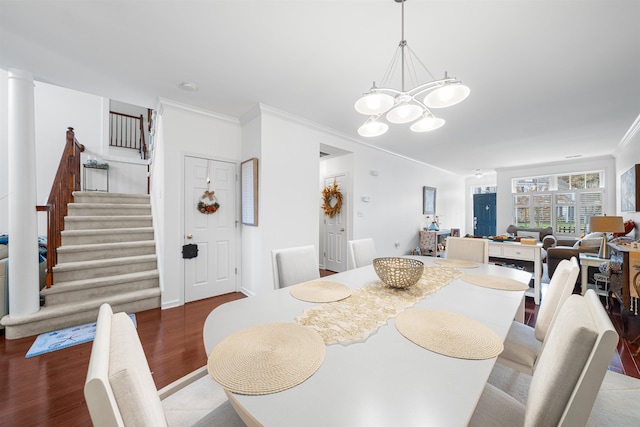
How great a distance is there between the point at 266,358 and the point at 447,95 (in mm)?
1628

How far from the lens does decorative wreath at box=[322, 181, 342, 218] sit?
462cm

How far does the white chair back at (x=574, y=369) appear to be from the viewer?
551mm

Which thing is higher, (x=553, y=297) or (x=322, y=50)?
(x=322, y=50)

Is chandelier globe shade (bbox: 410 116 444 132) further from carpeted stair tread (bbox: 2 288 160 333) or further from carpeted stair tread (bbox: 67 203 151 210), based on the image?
carpeted stair tread (bbox: 67 203 151 210)

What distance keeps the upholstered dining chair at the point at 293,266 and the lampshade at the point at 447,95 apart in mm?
1394

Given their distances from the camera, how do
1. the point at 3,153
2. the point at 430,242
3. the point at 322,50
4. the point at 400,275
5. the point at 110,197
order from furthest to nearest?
the point at 430,242 → the point at 110,197 → the point at 3,153 → the point at 322,50 → the point at 400,275

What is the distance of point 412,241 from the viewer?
6.05 meters

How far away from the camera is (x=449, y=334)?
3.11ft

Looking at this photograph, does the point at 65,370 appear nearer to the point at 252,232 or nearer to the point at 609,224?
the point at 252,232

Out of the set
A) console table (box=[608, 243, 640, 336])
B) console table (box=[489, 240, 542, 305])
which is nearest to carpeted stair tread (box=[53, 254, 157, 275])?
console table (box=[489, 240, 542, 305])

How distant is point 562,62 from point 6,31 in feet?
14.9

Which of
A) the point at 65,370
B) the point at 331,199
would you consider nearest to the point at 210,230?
the point at 65,370

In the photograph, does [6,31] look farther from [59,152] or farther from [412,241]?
[412,241]

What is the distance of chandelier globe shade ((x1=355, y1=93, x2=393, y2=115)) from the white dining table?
1.22 m
